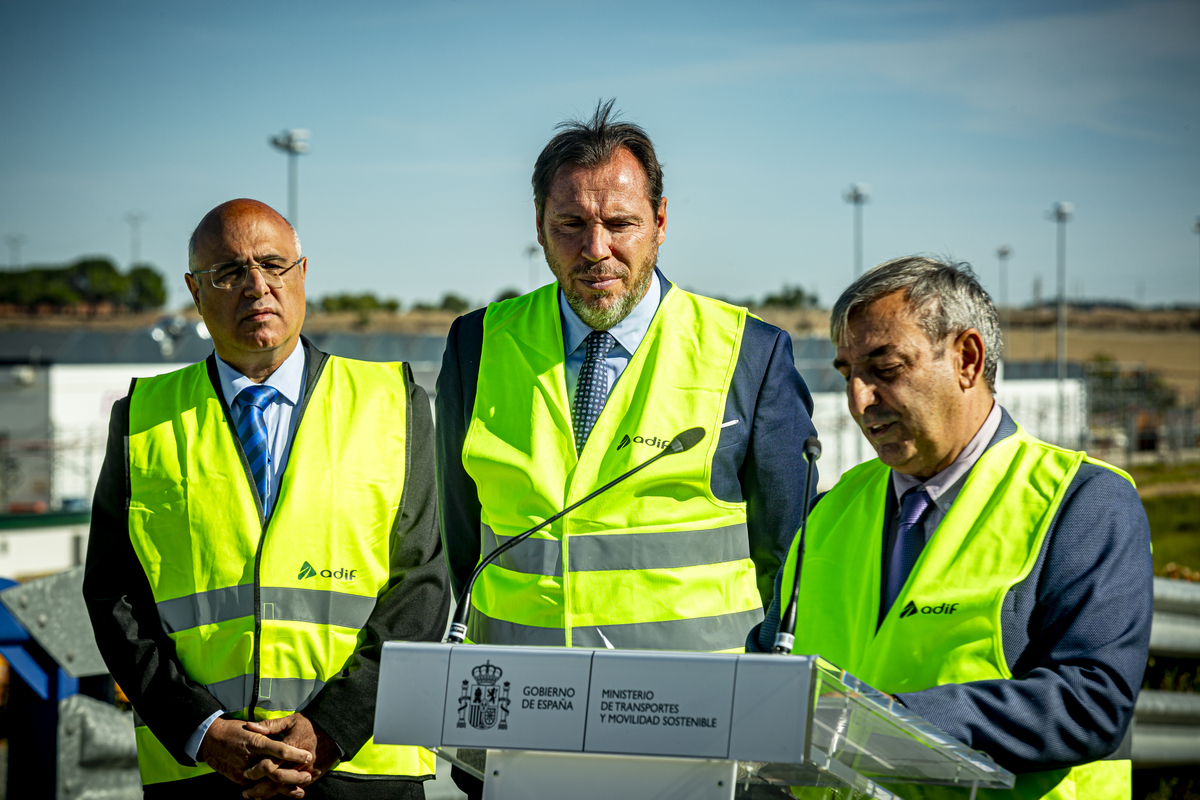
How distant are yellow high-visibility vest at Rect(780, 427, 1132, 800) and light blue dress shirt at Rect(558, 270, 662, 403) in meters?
0.81

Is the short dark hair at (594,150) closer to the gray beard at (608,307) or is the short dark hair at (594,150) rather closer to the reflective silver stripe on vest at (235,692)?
the gray beard at (608,307)

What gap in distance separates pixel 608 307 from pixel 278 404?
1.00 metres

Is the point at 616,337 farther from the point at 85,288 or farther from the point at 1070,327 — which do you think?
the point at 1070,327

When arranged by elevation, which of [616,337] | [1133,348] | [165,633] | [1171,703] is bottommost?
[1171,703]

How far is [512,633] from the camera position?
2.67 metres

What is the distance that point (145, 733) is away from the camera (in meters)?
2.84

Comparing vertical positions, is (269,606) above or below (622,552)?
below

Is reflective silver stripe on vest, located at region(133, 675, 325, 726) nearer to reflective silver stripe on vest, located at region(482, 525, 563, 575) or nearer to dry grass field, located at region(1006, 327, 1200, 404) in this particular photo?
reflective silver stripe on vest, located at region(482, 525, 563, 575)

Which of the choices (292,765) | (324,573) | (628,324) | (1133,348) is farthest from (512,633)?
(1133,348)

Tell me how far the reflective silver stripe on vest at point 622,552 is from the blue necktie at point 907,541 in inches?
20.8

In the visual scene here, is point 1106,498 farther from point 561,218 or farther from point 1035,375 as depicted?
point 1035,375

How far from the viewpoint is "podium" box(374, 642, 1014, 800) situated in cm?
149

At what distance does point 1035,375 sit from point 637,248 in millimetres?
38281

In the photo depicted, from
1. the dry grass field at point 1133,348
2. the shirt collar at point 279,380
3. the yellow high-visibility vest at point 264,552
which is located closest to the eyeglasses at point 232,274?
the shirt collar at point 279,380
